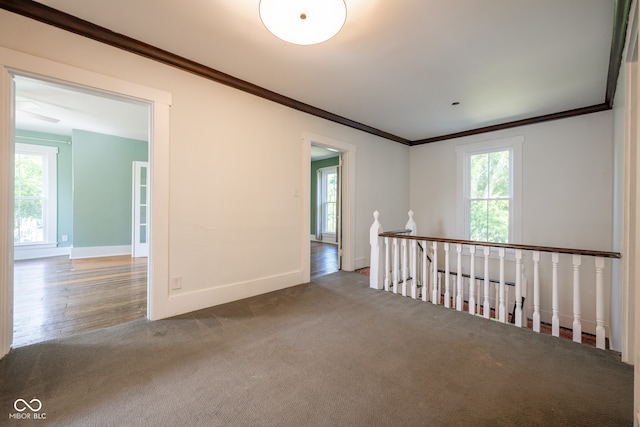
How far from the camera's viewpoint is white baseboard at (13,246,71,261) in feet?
17.1

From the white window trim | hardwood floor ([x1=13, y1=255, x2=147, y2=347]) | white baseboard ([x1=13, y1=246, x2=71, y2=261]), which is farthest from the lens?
white baseboard ([x1=13, y1=246, x2=71, y2=261])

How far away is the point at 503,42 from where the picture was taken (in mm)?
2213

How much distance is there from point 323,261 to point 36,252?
594 cm

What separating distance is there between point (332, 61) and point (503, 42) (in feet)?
4.84

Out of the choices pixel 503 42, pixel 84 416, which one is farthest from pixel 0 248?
pixel 503 42

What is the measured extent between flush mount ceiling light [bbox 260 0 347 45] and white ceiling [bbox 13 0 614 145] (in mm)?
248

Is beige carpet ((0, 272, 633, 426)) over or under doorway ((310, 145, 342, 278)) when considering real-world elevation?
under

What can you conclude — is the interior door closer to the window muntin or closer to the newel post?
the window muntin

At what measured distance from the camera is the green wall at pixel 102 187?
17.5 feet

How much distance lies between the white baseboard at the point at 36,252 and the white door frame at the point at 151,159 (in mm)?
5027

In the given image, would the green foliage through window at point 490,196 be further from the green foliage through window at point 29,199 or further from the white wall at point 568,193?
the green foliage through window at point 29,199

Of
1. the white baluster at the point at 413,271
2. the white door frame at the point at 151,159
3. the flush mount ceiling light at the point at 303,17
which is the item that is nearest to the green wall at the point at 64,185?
the white door frame at the point at 151,159

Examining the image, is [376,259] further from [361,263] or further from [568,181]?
[568,181]

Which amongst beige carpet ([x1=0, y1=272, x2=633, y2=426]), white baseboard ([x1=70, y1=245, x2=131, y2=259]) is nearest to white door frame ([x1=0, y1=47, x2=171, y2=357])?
beige carpet ([x1=0, y1=272, x2=633, y2=426])
